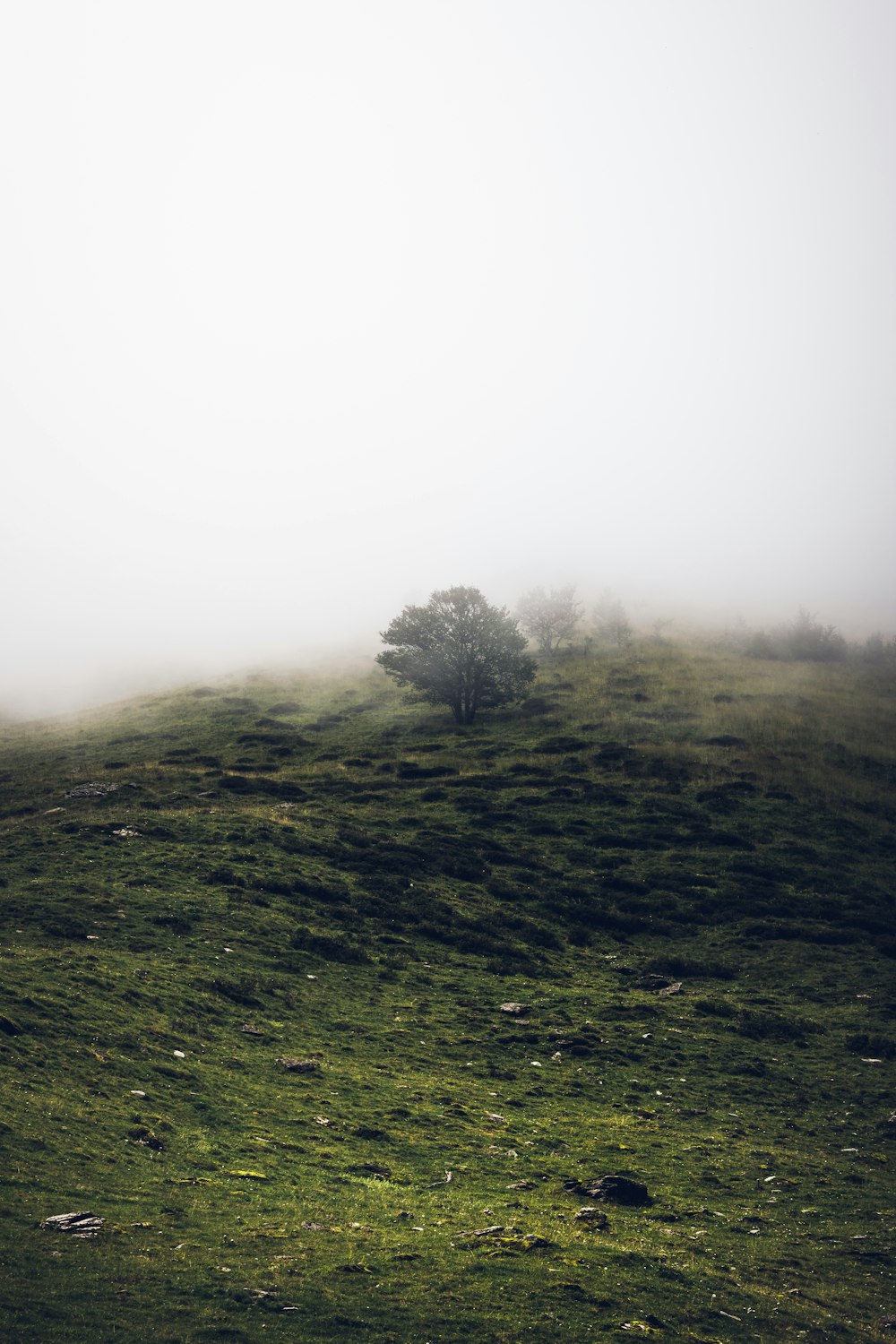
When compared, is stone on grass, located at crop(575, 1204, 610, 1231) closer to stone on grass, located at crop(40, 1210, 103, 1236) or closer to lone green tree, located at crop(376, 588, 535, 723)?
stone on grass, located at crop(40, 1210, 103, 1236)

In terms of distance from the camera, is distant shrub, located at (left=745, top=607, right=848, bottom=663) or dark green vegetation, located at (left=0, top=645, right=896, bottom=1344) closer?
dark green vegetation, located at (left=0, top=645, right=896, bottom=1344)

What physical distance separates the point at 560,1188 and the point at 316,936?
15.4 metres

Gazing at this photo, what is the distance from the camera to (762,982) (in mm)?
31828

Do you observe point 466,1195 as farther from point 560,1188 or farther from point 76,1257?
point 76,1257

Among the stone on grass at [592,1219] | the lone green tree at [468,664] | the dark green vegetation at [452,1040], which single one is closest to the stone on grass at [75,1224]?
the dark green vegetation at [452,1040]

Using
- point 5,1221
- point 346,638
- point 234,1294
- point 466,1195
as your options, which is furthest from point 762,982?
point 346,638

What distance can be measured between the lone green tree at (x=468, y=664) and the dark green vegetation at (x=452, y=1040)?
30.7ft

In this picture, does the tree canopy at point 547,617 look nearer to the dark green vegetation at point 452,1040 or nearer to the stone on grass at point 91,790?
the dark green vegetation at point 452,1040

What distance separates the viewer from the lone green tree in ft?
215

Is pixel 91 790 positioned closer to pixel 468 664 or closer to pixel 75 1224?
pixel 468 664

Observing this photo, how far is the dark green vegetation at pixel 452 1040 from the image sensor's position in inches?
523

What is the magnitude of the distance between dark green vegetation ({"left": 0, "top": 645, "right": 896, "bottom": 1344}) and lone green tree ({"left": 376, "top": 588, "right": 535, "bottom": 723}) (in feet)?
30.7

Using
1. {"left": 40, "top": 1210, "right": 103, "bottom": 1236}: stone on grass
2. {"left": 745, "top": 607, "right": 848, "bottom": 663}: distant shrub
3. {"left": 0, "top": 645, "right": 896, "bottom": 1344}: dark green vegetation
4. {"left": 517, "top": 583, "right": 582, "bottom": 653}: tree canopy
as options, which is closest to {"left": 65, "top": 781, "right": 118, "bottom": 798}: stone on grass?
{"left": 0, "top": 645, "right": 896, "bottom": 1344}: dark green vegetation

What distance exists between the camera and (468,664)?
65750 mm
